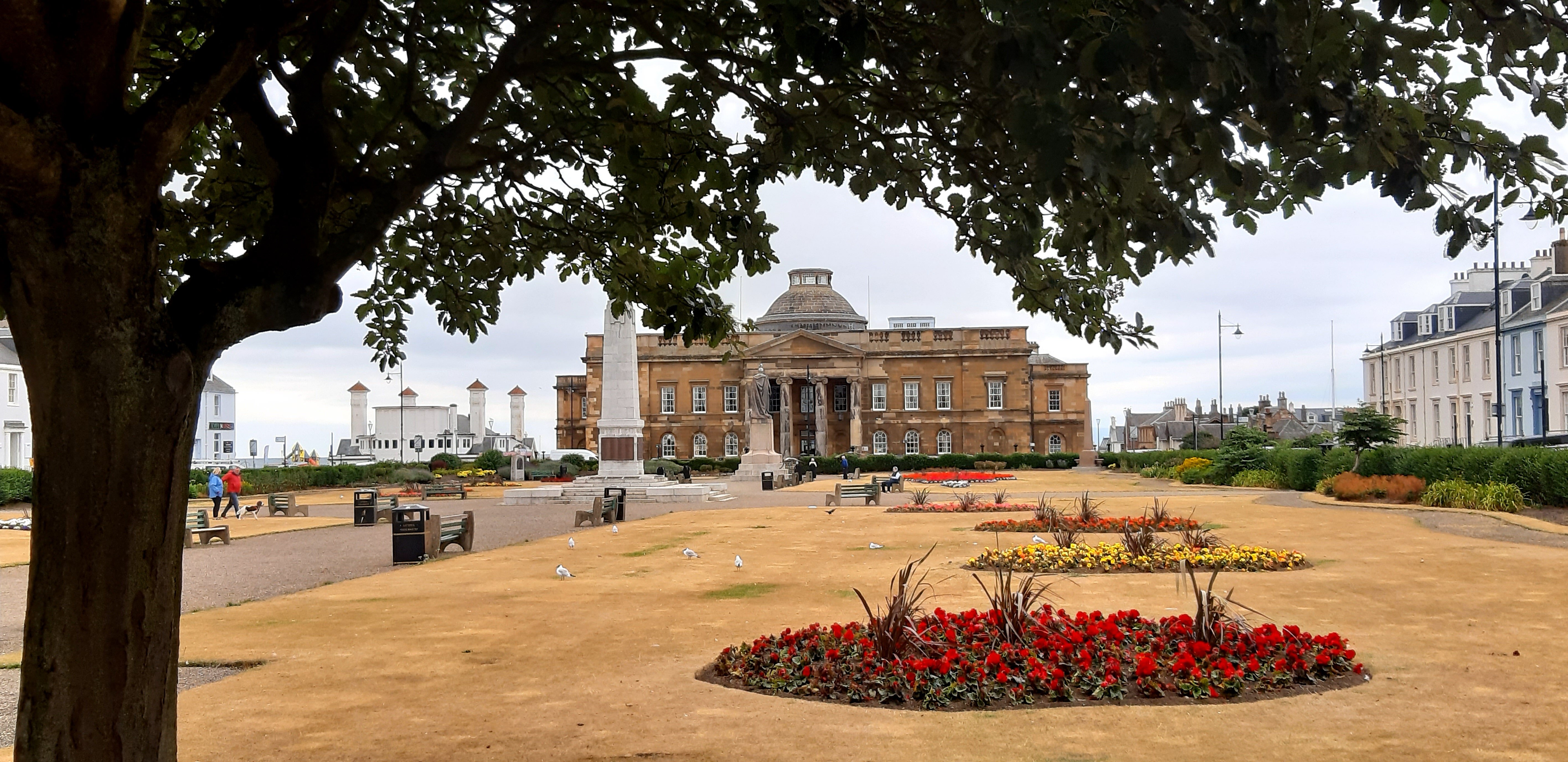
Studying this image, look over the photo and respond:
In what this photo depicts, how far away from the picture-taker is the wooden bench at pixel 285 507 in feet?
110

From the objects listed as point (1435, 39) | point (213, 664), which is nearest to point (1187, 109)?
point (1435, 39)

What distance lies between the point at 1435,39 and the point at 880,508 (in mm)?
28548

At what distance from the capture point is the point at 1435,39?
4.33m

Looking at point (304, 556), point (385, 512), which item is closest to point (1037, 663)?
point (304, 556)

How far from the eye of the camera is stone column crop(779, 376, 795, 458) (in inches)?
3436

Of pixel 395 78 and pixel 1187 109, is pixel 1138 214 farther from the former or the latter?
pixel 395 78

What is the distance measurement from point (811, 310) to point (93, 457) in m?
104

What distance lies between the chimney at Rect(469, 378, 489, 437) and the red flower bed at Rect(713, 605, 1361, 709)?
253 ft

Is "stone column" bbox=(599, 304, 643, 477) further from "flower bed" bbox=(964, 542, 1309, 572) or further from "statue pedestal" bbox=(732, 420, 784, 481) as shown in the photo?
"flower bed" bbox=(964, 542, 1309, 572)

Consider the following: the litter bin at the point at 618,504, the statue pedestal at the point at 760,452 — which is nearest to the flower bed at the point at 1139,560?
the litter bin at the point at 618,504

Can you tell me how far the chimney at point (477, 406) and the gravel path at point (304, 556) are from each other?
4628cm

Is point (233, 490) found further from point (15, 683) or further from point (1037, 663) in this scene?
point (1037, 663)

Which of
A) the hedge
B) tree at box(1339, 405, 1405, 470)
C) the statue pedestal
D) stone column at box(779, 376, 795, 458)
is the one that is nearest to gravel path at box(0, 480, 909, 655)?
the hedge

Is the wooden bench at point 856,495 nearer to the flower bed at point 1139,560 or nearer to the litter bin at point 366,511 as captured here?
the litter bin at point 366,511
